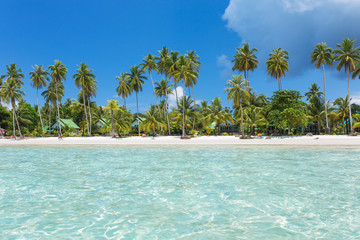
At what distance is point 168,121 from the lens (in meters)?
50.4

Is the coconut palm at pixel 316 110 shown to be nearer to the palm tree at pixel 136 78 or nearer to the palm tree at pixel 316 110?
the palm tree at pixel 316 110

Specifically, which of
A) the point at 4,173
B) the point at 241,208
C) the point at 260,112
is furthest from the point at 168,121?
the point at 241,208

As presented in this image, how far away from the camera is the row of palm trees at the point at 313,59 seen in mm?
42344

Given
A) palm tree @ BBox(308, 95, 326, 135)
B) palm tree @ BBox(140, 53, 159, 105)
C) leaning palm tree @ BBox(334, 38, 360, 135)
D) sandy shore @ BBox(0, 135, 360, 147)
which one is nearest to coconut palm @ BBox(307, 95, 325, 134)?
palm tree @ BBox(308, 95, 326, 135)

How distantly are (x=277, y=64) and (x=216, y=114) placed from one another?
51.4 feet

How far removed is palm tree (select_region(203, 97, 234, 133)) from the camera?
4809 centimetres

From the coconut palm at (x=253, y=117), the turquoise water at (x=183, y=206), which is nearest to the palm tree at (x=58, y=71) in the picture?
the coconut palm at (x=253, y=117)

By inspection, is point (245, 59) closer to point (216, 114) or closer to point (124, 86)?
point (216, 114)

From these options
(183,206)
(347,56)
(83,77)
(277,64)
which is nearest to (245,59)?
(277,64)

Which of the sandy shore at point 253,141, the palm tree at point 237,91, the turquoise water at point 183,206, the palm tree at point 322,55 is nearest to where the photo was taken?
the turquoise water at point 183,206

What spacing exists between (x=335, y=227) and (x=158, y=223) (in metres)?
3.89

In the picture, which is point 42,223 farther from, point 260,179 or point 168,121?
point 168,121

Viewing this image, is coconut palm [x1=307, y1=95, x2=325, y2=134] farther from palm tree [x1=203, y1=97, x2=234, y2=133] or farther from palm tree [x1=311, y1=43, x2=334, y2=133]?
palm tree [x1=203, y1=97, x2=234, y2=133]

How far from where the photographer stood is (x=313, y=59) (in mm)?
48094
